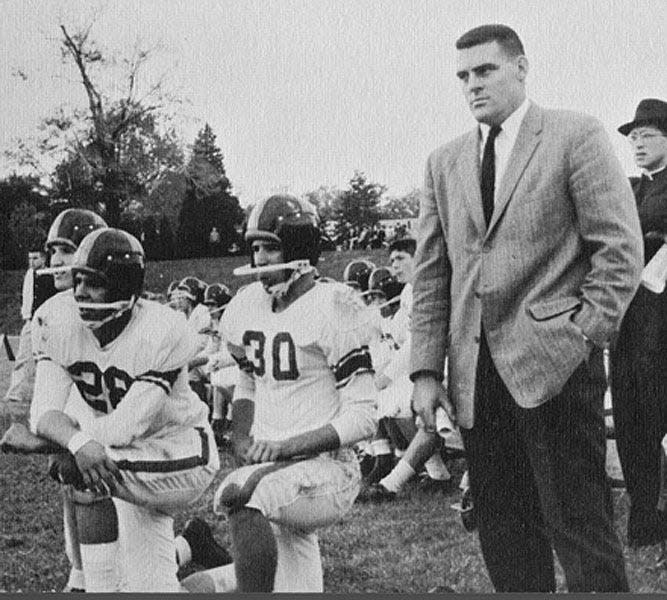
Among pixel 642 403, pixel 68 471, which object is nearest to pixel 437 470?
pixel 642 403

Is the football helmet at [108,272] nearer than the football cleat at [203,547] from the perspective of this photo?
Yes

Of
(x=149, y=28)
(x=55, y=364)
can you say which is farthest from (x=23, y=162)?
(x=55, y=364)

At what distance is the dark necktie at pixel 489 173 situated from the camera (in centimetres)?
177

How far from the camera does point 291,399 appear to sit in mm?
2189

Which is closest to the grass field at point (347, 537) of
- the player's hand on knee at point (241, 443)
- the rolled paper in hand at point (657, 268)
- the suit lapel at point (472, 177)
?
the player's hand on knee at point (241, 443)

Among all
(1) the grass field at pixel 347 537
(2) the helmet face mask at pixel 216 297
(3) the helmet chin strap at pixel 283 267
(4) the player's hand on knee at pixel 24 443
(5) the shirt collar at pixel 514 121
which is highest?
(5) the shirt collar at pixel 514 121

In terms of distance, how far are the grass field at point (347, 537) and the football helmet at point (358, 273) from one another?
0.15 feet

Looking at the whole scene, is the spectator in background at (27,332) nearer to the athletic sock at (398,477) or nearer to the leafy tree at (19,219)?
the leafy tree at (19,219)

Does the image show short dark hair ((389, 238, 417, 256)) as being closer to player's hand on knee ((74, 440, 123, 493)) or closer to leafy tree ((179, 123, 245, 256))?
leafy tree ((179, 123, 245, 256))

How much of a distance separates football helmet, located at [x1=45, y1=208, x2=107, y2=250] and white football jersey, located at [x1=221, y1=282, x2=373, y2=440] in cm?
67

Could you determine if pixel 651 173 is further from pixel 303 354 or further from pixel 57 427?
pixel 57 427

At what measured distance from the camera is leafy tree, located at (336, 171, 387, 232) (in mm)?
2557

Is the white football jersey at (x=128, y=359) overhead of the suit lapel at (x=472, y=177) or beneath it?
beneath

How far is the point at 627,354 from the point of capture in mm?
2465
